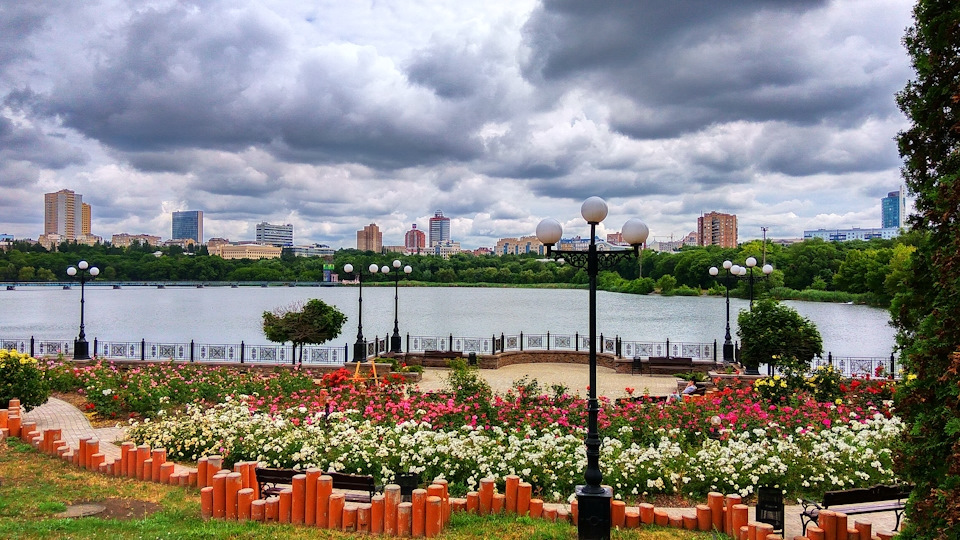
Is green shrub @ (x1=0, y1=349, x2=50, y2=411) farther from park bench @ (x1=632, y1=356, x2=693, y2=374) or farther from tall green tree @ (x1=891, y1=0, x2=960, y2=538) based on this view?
park bench @ (x1=632, y1=356, x2=693, y2=374)

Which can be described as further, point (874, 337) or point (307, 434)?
point (874, 337)

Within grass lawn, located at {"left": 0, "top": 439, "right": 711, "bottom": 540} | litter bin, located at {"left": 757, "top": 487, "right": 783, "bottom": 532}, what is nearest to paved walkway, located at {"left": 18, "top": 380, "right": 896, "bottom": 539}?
litter bin, located at {"left": 757, "top": 487, "right": 783, "bottom": 532}

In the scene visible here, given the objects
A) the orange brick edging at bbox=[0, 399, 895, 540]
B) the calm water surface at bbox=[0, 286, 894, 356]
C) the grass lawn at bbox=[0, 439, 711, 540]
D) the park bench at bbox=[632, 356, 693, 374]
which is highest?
the orange brick edging at bbox=[0, 399, 895, 540]

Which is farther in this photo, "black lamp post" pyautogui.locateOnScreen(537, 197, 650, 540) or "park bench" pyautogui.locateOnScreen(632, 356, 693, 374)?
"park bench" pyautogui.locateOnScreen(632, 356, 693, 374)

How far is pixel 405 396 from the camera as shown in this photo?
11.5m

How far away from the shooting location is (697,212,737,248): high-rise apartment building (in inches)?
7154

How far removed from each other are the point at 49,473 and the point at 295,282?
324ft

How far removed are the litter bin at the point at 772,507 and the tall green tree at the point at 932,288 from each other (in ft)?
5.13

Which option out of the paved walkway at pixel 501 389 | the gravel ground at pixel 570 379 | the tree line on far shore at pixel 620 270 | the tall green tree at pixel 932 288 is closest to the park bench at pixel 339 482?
the paved walkway at pixel 501 389

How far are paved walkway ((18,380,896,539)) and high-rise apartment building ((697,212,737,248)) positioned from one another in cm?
17327

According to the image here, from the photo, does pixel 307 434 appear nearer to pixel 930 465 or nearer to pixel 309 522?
pixel 309 522

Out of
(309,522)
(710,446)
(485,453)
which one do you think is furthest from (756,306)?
(309,522)

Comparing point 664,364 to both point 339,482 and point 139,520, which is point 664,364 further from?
point 139,520

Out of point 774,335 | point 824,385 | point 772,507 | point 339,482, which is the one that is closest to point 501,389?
point 774,335
